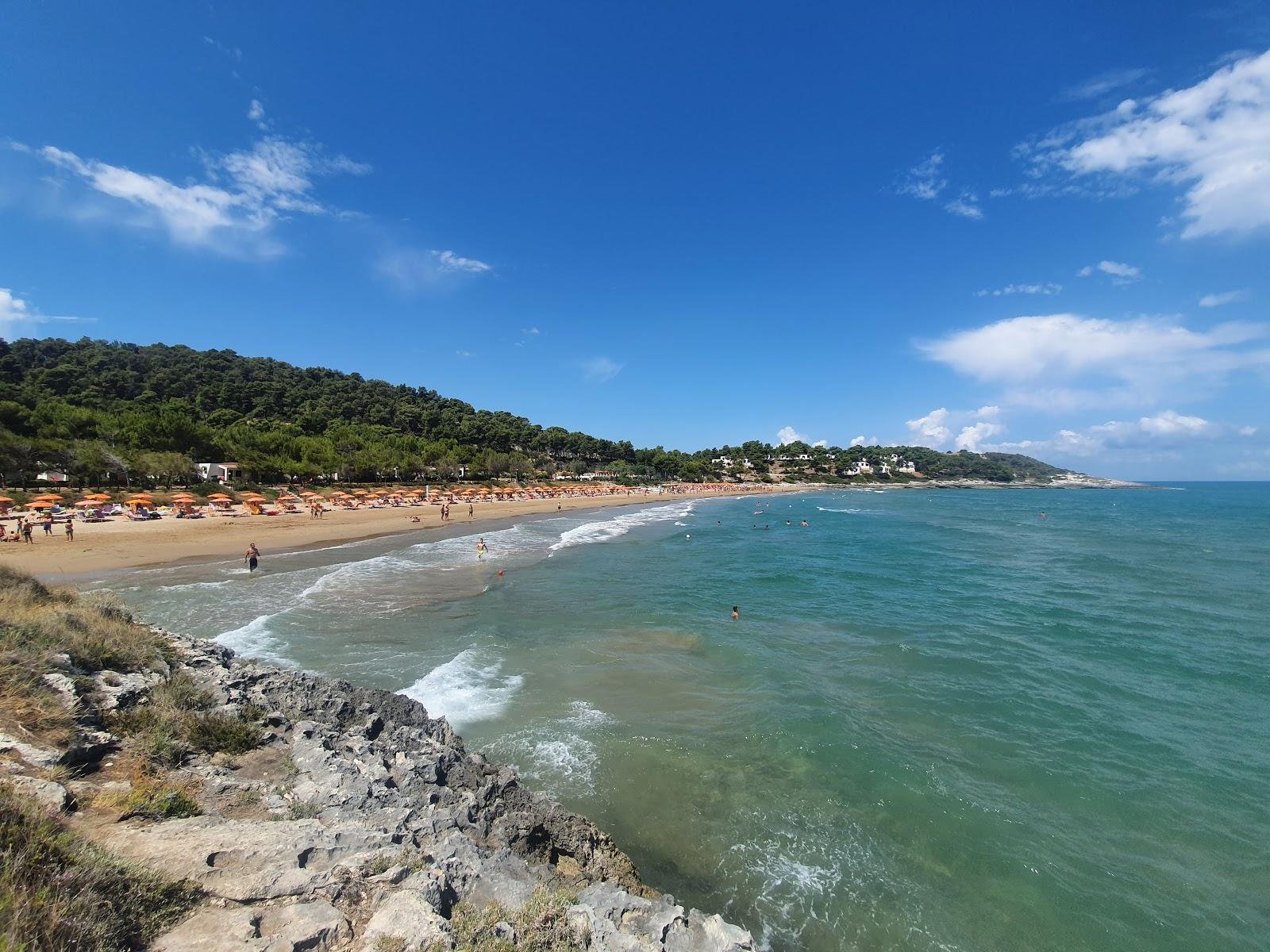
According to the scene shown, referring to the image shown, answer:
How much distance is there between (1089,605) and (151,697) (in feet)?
91.7

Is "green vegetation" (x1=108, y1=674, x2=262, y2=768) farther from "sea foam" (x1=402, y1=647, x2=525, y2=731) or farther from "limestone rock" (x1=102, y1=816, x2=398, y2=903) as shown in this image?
"sea foam" (x1=402, y1=647, x2=525, y2=731)

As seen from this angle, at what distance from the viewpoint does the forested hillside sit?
4812cm

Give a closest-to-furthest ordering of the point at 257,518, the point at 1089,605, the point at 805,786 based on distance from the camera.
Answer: the point at 805,786, the point at 1089,605, the point at 257,518

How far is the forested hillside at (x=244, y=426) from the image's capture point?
48.1 m

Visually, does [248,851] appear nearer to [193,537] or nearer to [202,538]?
[202,538]

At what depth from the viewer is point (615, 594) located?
69.8 ft

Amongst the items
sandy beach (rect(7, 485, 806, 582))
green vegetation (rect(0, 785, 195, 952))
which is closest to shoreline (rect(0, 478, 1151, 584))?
sandy beach (rect(7, 485, 806, 582))

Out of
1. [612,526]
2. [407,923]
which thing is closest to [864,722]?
[407,923]

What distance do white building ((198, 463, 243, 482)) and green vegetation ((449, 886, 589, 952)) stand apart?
67999 millimetres

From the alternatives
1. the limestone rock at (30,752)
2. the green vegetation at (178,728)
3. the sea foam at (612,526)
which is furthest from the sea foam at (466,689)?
the sea foam at (612,526)

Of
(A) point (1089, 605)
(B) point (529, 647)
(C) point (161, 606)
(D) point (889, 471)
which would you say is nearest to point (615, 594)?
(B) point (529, 647)

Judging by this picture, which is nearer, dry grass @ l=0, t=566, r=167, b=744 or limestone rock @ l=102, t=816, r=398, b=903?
limestone rock @ l=102, t=816, r=398, b=903

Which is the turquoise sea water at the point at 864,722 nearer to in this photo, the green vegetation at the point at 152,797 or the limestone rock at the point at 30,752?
the green vegetation at the point at 152,797

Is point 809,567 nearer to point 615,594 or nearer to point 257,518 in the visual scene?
point 615,594
